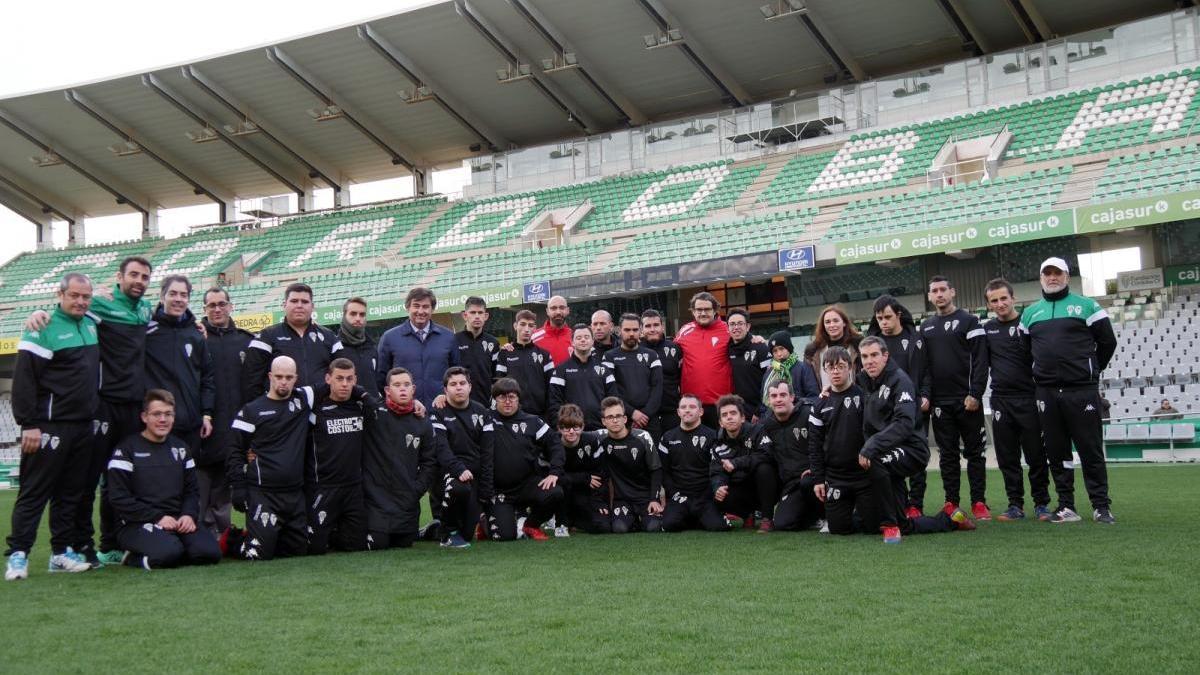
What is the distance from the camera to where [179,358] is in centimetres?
676

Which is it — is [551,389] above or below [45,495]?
above

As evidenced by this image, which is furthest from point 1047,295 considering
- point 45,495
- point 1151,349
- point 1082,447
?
point 1151,349

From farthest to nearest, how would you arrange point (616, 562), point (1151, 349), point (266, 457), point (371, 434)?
point (1151, 349) → point (371, 434) → point (266, 457) → point (616, 562)

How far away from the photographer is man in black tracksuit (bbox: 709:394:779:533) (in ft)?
24.2

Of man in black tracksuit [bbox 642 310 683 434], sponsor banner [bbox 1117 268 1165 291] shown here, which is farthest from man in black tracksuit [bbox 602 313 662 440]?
sponsor banner [bbox 1117 268 1165 291]

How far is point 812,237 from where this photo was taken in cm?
1953

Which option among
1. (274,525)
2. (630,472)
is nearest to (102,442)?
(274,525)

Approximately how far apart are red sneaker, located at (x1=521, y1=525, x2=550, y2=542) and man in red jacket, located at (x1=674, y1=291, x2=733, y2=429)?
175 cm

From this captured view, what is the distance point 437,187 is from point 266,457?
23.9 m

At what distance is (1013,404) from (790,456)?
1.67 m

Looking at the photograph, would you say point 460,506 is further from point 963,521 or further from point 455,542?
point 963,521

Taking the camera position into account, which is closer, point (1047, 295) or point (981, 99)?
point (1047, 295)

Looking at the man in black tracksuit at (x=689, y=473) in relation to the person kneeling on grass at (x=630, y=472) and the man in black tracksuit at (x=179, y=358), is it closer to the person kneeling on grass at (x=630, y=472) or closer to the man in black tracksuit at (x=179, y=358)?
the person kneeling on grass at (x=630, y=472)

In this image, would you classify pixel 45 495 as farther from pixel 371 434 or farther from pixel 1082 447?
pixel 1082 447
